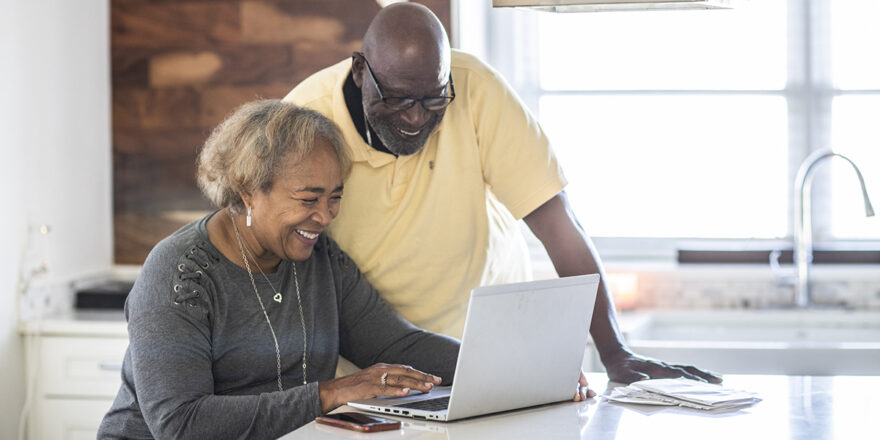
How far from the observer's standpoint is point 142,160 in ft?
11.6

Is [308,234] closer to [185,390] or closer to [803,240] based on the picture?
[185,390]

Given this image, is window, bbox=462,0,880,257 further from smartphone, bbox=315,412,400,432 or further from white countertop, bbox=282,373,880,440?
smartphone, bbox=315,412,400,432

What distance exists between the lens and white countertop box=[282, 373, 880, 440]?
4.98ft

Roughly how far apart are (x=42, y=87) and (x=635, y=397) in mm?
2193

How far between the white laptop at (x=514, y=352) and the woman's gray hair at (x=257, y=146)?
464 millimetres

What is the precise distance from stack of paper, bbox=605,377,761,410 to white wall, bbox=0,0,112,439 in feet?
6.45

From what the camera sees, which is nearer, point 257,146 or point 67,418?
point 257,146

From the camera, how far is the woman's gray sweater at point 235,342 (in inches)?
65.2

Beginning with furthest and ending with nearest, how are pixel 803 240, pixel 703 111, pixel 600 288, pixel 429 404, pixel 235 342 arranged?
pixel 703 111 → pixel 803 240 → pixel 600 288 → pixel 235 342 → pixel 429 404

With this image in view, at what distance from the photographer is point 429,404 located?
1.69m

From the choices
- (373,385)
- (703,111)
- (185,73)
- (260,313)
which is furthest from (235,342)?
(703,111)

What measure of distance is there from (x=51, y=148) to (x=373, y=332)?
162 centimetres

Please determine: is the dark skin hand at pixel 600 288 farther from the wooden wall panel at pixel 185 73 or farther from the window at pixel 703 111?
the window at pixel 703 111

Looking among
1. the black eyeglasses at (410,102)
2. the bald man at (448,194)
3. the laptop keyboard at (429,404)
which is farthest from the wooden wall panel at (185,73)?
the laptop keyboard at (429,404)
